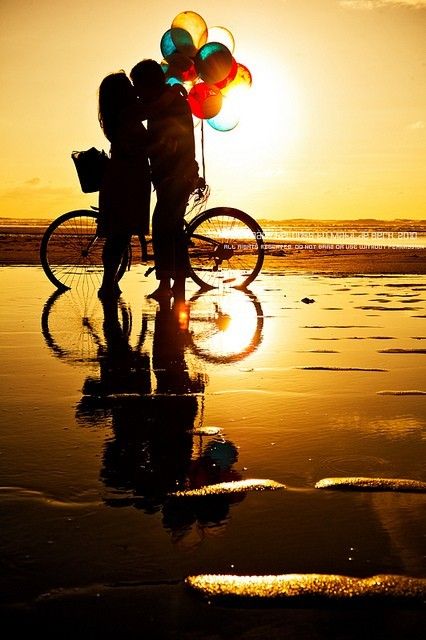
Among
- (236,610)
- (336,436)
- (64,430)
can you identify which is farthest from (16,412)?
(236,610)

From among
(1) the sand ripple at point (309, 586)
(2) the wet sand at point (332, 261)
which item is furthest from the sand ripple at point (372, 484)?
(2) the wet sand at point (332, 261)

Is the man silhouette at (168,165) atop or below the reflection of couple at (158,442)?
atop

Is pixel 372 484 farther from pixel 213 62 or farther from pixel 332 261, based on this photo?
pixel 332 261

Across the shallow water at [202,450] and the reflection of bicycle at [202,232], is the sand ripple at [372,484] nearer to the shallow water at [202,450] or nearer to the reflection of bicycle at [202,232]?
the shallow water at [202,450]

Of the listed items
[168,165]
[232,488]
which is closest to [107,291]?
[168,165]

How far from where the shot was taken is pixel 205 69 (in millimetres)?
9570

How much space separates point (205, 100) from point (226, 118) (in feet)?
1.94

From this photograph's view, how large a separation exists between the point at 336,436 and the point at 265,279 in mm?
8895

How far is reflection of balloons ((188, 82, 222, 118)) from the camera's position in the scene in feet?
32.3

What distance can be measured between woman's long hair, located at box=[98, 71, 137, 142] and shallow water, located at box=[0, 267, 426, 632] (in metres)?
2.93

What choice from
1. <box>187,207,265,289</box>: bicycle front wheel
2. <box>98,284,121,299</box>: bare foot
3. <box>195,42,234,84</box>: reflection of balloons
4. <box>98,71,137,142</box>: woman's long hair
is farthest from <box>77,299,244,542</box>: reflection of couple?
<box>195,42,234,84</box>: reflection of balloons

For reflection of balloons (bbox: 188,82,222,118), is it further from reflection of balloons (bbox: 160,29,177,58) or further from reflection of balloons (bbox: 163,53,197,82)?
reflection of balloons (bbox: 160,29,177,58)

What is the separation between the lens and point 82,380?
4.00m

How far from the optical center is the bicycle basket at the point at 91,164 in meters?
8.48
